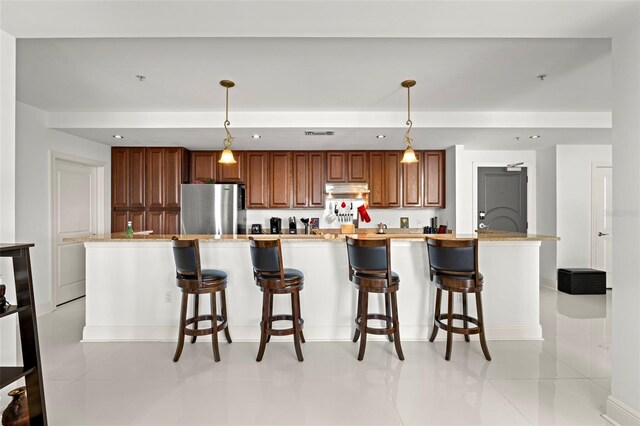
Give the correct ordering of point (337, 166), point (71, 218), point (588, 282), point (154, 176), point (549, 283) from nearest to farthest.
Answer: point (71, 218) → point (588, 282) → point (154, 176) → point (549, 283) → point (337, 166)

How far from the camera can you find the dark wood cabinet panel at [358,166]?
5.38 meters

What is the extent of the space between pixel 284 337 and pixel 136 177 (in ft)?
11.9

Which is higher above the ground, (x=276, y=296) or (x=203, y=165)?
(x=203, y=165)

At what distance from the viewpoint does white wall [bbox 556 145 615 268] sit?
5137 millimetres

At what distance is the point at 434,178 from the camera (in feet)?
17.8

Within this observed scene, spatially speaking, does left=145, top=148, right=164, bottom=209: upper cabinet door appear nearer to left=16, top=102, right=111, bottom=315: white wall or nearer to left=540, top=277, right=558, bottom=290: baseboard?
left=16, top=102, right=111, bottom=315: white wall

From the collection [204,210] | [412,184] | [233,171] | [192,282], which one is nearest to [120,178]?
[204,210]

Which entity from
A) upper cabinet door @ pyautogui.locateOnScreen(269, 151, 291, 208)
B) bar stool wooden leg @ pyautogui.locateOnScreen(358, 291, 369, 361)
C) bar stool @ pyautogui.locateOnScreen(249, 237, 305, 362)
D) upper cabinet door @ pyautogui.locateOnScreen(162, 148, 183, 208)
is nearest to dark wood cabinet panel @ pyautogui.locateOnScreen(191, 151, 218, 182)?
upper cabinet door @ pyautogui.locateOnScreen(162, 148, 183, 208)

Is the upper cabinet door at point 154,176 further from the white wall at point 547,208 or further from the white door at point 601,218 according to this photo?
the white door at point 601,218

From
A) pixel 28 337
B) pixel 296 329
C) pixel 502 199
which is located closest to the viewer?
pixel 28 337

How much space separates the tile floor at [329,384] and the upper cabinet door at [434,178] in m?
2.65

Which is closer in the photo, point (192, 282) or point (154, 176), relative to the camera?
point (192, 282)

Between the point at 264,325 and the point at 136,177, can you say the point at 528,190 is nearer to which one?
the point at 264,325

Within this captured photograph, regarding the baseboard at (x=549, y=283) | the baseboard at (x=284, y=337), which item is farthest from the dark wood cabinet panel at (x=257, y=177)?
the baseboard at (x=549, y=283)
